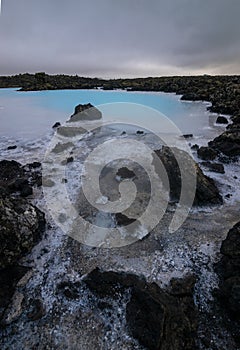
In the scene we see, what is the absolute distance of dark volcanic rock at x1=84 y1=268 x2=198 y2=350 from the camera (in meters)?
2.55

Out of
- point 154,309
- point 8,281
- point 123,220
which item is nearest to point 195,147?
point 123,220

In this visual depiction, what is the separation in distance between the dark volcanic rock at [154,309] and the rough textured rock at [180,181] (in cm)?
220

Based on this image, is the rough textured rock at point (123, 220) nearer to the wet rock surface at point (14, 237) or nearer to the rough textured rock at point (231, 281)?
the wet rock surface at point (14, 237)

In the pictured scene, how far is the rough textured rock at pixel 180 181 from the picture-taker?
5.06m

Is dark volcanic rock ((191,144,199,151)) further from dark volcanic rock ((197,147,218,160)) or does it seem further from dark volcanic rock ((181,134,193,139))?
dark volcanic rock ((181,134,193,139))

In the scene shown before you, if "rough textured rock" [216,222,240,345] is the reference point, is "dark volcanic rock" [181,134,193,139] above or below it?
above

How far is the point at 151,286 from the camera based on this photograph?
9.89 ft

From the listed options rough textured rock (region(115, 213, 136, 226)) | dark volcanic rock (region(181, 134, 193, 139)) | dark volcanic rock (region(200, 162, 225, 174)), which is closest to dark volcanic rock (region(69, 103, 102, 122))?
dark volcanic rock (region(181, 134, 193, 139))

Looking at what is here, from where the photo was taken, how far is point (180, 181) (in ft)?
17.7

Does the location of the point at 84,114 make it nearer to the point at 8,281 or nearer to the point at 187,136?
the point at 187,136

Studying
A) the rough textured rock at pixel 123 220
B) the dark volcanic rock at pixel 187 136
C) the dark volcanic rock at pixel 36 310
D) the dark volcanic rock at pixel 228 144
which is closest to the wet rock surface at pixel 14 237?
the dark volcanic rock at pixel 36 310

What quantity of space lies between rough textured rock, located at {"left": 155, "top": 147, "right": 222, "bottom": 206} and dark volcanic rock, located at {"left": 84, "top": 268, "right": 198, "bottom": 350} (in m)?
2.20

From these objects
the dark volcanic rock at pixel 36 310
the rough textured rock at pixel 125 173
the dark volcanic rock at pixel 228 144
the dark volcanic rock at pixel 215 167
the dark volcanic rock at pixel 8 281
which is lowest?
the dark volcanic rock at pixel 36 310

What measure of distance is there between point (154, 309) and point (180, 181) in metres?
3.15
